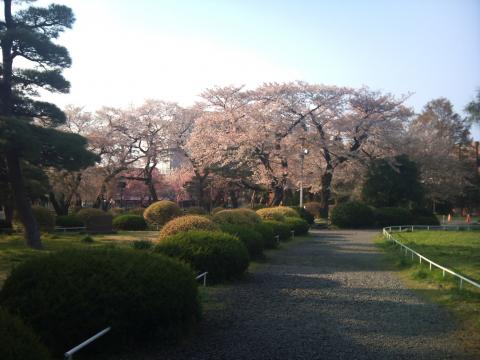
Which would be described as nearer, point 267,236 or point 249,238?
point 249,238

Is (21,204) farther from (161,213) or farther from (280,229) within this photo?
(161,213)

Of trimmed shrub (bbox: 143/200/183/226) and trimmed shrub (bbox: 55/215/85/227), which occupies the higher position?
trimmed shrub (bbox: 143/200/183/226)

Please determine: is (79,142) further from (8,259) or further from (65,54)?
(8,259)

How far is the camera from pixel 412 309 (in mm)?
7715

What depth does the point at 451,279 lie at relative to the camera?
10062 millimetres

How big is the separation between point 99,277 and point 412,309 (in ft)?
16.5

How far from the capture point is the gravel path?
17.4ft

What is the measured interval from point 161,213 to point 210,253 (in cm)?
1864

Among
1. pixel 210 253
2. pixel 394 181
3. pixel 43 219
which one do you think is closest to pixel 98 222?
pixel 43 219

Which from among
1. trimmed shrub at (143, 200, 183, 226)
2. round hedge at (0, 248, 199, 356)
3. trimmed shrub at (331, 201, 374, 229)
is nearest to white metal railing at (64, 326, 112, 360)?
round hedge at (0, 248, 199, 356)

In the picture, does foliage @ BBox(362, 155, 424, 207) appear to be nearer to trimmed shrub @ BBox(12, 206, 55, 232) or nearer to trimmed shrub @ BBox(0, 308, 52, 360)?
trimmed shrub @ BBox(12, 206, 55, 232)

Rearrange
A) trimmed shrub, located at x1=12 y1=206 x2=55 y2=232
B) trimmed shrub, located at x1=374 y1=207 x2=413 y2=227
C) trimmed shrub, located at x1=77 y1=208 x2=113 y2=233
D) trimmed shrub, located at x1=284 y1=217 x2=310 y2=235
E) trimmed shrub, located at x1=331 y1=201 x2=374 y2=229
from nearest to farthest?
1. trimmed shrub, located at x1=12 y1=206 x2=55 y2=232
2. trimmed shrub, located at x1=284 y1=217 x2=310 y2=235
3. trimmed shrub, located at x1=77 y1=208 x2=113 y2=233
4. trimmed shrub, located at x1=331 y1=201 x2=374 y2=229
5. trimmed shrub, located at x1=374 y1=207 x2=413 y2=227

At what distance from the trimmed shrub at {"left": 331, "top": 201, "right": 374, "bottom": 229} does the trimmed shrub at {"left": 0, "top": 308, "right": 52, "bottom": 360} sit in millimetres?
30495

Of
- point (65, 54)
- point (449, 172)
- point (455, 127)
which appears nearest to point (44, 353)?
point (65, 54)
